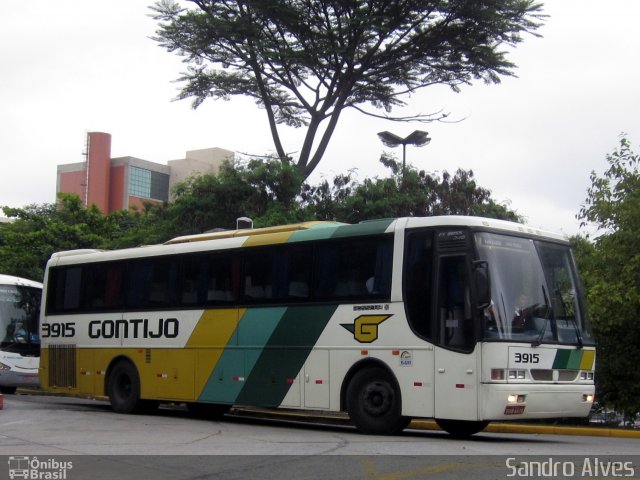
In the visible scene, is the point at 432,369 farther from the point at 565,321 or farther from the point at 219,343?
the point at 219,343

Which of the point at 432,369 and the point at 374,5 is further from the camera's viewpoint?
the point at 374,5

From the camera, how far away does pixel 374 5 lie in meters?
29.4

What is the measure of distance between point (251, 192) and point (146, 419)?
13569 millimetres

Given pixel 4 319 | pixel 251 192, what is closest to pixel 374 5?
pixel 251 192

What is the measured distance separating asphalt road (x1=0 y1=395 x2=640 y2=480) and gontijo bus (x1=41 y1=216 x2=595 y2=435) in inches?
26.2

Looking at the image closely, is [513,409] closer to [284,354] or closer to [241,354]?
[284,354]

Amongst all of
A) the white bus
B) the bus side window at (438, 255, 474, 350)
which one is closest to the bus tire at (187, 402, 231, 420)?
the bus side window at (438, 255, 474, 350)

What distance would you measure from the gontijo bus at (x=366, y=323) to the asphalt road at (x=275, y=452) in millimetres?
667

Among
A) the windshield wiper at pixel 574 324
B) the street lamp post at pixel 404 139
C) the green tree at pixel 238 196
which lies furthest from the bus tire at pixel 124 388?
the street lamp post at pixel 404 139

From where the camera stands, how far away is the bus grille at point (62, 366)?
20.1 meters

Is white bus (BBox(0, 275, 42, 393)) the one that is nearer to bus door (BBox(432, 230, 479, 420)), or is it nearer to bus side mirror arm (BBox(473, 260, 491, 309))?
bus door (BBox(432, 230, 479, 420))

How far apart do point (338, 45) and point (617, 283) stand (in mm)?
14371

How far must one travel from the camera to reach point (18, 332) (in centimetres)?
2603

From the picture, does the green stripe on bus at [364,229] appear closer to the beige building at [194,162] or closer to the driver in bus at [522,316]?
the driver in bus at [522,316]
